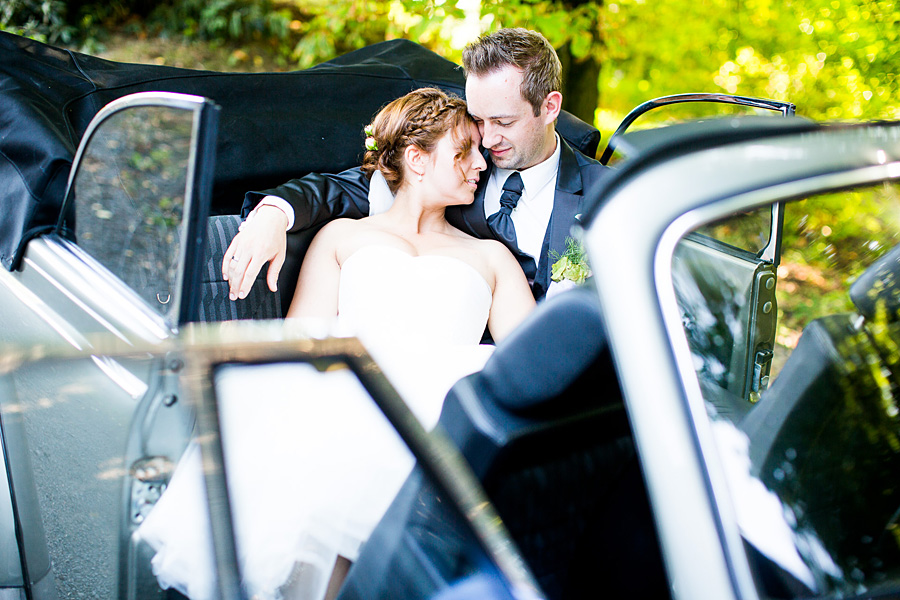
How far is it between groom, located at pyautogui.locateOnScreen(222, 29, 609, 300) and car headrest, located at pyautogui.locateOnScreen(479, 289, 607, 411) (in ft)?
5.92

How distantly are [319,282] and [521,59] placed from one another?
1.34m

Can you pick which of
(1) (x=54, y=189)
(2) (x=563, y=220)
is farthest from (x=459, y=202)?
(1) (x=54, y=189)

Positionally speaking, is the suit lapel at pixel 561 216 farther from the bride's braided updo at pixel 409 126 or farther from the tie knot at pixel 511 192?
the bride's braided updo at pixel 409 126

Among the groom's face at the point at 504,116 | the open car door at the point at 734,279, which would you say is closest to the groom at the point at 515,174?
the groom's face at the point at 504,116

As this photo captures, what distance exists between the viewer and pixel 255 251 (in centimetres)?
239

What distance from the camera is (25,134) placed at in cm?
219

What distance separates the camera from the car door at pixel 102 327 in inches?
43.8

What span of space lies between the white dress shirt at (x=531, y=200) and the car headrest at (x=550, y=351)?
6.96 ft

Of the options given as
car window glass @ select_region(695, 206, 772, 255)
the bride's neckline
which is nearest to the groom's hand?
the bride's neckline

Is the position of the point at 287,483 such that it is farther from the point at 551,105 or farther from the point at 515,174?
the point at 551,105

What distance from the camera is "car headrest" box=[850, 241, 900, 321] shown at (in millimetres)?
1173

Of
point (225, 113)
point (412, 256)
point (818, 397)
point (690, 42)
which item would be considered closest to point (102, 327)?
point (818, 397)

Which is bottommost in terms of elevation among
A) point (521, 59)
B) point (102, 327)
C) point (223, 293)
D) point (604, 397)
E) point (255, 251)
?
point (604, 397)

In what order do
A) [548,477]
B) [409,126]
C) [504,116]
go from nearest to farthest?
[548,477] < [409,126] < [504,116]
